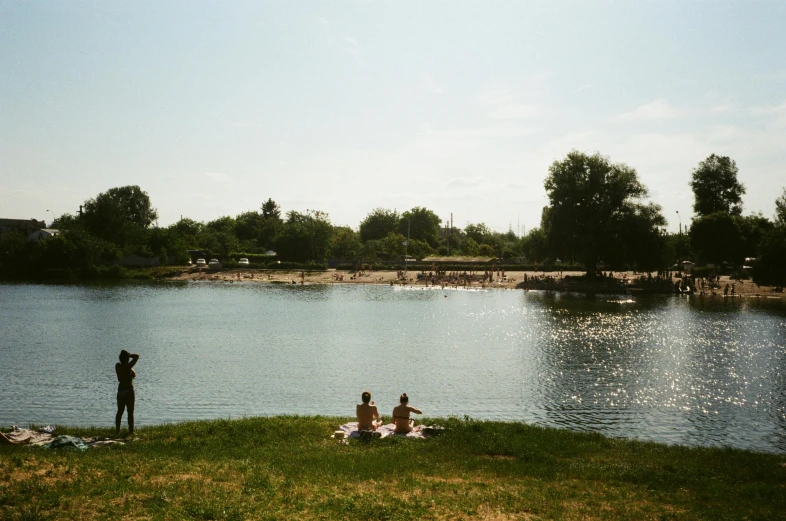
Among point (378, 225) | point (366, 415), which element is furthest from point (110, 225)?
point (366, 415)

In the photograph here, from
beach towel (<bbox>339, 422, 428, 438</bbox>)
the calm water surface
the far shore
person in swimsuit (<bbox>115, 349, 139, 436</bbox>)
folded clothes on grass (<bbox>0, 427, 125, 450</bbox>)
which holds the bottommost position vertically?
the calm water surface

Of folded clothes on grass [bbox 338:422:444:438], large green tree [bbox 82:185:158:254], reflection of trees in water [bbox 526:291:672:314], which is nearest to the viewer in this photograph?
folded clothes on grass [bbox 338:422:444:438]

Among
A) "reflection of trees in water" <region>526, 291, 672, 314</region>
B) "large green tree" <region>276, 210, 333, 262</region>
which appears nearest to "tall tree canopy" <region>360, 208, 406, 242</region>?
"large green tree" <region>276, 210, 333, 262</region>

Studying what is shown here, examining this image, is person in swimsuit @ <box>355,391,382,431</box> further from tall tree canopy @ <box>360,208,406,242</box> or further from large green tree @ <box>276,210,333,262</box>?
tall tree canopy @ <box>360,208,406,242</box>

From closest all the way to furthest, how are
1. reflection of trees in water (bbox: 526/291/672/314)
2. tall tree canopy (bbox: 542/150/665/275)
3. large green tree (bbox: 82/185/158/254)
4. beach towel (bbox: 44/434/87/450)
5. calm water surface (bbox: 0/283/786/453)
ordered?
beach towel (bbox: 44/434/87/450)
calm water surface (bbox: 0/283/786/453)
reflection of trees in water (bbox: 526/291/672/314)
tall tree canopy (bbox: 542/150/665/275)
large green tree (bbox: 82/185/158/254)

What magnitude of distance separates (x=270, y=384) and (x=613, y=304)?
51268 millimetres

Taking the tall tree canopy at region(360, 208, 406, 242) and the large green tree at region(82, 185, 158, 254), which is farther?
the tall tree canopy at region(360, 208, 406, 242)

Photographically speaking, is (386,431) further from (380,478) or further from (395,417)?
(380,478)

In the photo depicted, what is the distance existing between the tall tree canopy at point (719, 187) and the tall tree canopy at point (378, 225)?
83.8 metres

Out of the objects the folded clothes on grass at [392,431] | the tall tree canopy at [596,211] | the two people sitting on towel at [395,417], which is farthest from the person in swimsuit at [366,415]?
the tall tree canopy at [596,211]

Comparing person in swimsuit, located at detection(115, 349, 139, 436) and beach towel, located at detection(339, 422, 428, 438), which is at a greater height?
person in swimsuit, located at detection(115, 349, 139, 436)

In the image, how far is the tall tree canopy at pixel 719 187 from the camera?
110m

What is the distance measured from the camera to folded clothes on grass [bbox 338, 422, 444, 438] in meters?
17.1

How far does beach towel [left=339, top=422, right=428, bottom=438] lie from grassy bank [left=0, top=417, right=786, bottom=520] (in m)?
0.53
